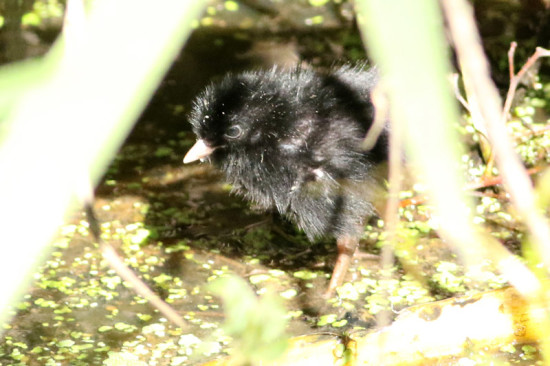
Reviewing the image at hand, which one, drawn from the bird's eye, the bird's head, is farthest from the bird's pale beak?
the bird's eye

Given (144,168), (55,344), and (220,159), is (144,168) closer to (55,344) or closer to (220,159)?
(220,159)

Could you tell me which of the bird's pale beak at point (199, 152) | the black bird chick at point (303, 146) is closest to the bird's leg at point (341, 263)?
the black bird chick at point (303, 146)

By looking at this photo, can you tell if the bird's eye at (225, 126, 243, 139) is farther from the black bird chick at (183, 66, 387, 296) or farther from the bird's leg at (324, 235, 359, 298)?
the bird's leg at (324, 235, 359, 298)

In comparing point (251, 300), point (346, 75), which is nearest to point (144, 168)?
point (346, 75)

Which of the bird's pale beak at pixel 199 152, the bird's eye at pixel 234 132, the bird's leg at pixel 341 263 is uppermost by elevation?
the bird's eye at pixel 234 132

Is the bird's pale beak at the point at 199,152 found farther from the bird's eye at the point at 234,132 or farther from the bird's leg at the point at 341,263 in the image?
the bird's leg at the point at 341,263

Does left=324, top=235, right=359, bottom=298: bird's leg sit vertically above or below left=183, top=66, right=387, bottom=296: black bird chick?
below

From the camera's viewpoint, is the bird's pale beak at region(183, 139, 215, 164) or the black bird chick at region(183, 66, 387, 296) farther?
the bird's pale beak at region(183, 139, 215, 164)

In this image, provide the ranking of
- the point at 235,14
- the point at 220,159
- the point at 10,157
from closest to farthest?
the point at 10,157
the point at 220,159
the point at 235,14
